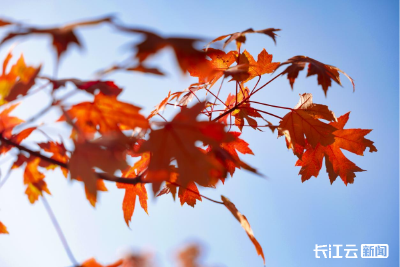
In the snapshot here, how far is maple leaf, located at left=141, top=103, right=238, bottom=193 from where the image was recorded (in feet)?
2.40

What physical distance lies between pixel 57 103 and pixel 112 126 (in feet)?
0.50

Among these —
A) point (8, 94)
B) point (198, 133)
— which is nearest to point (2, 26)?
point (8, 94)

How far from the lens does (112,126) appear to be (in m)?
0.83

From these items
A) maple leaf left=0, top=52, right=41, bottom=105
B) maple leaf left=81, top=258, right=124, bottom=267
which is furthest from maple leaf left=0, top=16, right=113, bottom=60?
maple leaf left=81, top=258, right=124, bottom=267

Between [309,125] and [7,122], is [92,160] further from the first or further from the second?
[309,125]

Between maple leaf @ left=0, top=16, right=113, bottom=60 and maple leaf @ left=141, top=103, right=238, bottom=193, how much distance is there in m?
0.30

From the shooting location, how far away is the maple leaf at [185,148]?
0.73 meters

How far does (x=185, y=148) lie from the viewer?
0.77 m

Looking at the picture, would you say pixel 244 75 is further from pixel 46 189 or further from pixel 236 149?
pixel 46 189

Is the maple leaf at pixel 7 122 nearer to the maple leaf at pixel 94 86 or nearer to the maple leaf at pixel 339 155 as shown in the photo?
the maple leaf at pixel 94 86

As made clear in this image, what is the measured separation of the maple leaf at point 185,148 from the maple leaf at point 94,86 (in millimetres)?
163

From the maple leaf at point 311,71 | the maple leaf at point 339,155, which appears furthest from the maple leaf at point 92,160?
the maple leaf at point 339,155

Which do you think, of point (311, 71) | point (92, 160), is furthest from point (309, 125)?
point (92, 160)

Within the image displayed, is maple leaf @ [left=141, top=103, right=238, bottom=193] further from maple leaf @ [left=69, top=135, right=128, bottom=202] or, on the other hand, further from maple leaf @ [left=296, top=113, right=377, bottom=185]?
maple leaf @ [left=296, top=113, right=377, bottom=185]
